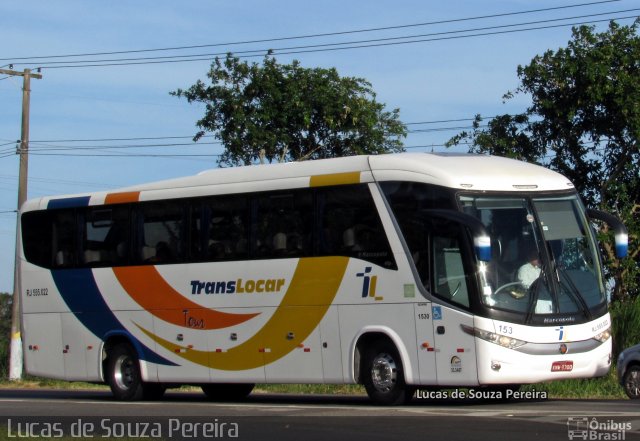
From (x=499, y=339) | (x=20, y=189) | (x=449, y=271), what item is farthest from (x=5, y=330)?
(x=499, y=339)

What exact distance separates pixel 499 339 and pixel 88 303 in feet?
27.6

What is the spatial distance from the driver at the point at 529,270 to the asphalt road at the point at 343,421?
1625mm

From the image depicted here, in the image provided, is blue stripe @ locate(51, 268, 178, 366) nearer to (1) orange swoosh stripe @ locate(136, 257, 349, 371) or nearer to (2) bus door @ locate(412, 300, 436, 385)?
(1) orange swoosh stripe @ locate(136, 257, 349, 371)

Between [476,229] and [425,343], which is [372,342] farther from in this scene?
[476,229]

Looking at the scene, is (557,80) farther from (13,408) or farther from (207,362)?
(13,408)

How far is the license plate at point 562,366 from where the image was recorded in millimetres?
15703

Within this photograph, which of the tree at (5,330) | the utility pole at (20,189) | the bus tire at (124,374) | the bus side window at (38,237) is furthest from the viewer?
the tree at (5,330)

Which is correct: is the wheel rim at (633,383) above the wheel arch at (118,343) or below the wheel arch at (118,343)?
below

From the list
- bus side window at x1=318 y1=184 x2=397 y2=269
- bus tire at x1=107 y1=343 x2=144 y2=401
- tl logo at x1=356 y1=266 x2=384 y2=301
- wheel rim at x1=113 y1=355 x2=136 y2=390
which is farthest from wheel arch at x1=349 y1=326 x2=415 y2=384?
wheel rim at x1=113 y1=355 x2=136 y2=390

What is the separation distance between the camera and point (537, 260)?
15969 millimetres

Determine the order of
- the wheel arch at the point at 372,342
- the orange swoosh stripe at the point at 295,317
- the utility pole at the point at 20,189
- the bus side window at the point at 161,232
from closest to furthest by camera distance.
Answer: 1. the wheel arch at the point at 372,342
2. the orange swoosh stripe at the point at 295,317
3. the bus side window at the point at 161,232
4. the utility pole at the point at 20,189

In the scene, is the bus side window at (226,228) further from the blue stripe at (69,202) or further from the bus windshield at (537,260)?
the bus windshield at (537,260)

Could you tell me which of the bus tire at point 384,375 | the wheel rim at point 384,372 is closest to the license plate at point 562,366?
the bus tire at point 384,375

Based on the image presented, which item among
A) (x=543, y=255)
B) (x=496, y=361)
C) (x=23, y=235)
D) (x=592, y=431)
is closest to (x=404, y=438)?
(x=592, y=431)
